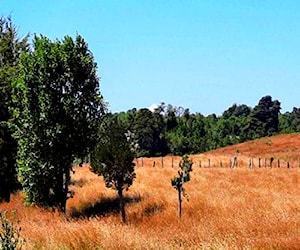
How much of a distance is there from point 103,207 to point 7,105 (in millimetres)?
9291

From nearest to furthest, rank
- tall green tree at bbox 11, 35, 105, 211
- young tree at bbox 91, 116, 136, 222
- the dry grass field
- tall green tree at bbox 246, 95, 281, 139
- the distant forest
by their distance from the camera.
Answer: the dry grass field, young tree at bbox 91, 116, 136, 222, tall green tree at bbox 11, 35, 105, 211, the distant forest, tall green tree at bbox 246, 95, 281, 139

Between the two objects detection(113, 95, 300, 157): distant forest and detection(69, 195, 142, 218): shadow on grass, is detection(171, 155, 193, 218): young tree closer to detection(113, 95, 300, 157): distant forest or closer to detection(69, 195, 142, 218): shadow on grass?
detection(69, 195, 142, 218): shadow on grass

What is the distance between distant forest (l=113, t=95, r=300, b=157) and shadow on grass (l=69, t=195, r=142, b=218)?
248 feet

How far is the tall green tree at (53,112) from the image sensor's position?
2788cm

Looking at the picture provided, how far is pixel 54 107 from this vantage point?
27.9m

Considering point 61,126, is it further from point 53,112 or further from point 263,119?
point 263,119

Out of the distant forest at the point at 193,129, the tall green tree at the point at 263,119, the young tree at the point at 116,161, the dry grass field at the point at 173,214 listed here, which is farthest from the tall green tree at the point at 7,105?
the tall green tree at the point at 263,119

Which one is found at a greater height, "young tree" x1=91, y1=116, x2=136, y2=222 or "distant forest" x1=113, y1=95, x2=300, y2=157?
"distant forest" x1=113, y1=95, x2=300, y2=157

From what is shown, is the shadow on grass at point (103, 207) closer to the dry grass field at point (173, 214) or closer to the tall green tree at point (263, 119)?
the dry grass field at point (173, 214)

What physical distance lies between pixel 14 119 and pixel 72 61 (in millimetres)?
5087

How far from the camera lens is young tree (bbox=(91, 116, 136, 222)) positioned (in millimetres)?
26266

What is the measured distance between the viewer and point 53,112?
2784 centimetres

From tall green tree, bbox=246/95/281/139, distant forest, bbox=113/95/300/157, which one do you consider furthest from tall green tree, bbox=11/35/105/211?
tall green tree, bbox=246/95/281/139

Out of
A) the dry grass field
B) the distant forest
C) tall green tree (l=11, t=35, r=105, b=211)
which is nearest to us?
the dry grass field
